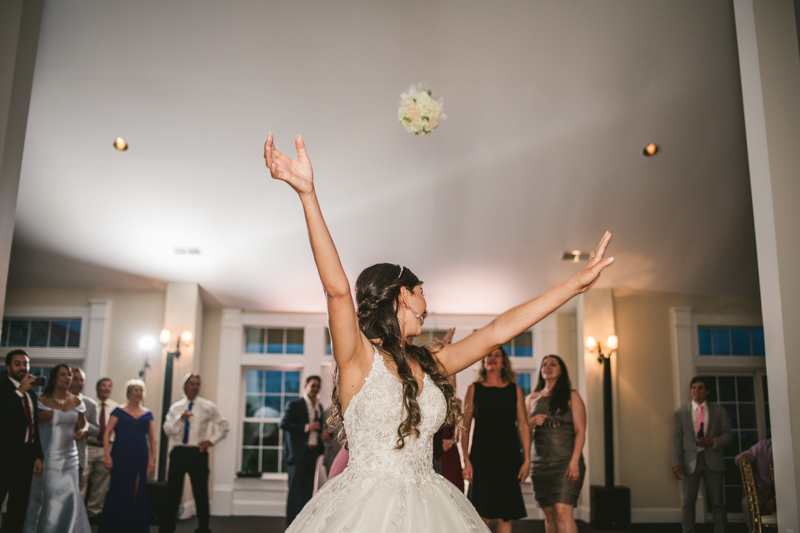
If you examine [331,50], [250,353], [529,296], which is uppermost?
[331,50]

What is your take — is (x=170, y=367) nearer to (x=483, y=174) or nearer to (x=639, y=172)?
(x=483, y=174)

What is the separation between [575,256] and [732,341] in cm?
268

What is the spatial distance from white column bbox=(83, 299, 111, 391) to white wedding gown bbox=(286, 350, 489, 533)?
7.05m

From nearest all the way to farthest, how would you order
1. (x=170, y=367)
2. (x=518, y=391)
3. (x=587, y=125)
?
(x=518, y=391) < (x=587, y=125) < (x=170, y=367)

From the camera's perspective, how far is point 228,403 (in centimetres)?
803

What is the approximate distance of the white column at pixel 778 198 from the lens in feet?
8.98

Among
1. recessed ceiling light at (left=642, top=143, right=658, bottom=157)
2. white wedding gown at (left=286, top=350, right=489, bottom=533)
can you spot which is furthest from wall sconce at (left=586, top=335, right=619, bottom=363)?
white wedding gown at (left=286, top=350, right=489, bottom=533)

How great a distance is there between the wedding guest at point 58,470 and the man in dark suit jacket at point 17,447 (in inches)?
13.6

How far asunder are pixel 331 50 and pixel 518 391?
298cm

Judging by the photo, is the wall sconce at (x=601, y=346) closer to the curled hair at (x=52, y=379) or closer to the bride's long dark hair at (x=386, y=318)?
the curled hair at (x=52, y=379)

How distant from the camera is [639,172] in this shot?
5.94 metres

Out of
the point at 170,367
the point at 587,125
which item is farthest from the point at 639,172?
the point at 170,367

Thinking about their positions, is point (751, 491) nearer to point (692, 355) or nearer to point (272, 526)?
point (692, 355)

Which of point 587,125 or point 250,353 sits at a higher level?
point 587,125
